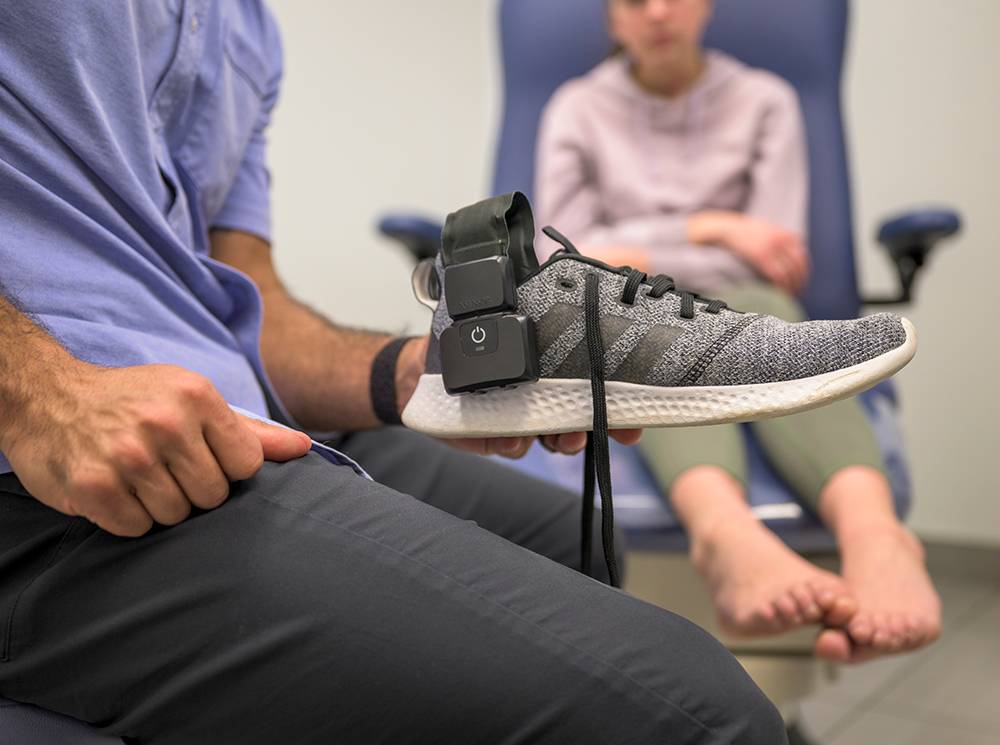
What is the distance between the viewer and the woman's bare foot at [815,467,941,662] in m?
0.65

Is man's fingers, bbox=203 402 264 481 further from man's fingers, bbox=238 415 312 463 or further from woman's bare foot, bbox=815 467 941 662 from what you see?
woman's bare foot, bbox=815 467 941 662

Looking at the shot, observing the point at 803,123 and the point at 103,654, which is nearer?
the point at 103,654

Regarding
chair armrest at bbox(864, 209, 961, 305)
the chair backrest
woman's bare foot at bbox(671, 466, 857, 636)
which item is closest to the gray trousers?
woman's bare foot at bbox(671, 466, 857, 636)

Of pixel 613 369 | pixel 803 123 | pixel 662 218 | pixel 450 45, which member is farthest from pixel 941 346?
pixel 613 369

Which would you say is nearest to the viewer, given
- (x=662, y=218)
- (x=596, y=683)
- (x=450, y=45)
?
(x=596, y=683)

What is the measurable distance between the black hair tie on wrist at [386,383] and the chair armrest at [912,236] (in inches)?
29.3

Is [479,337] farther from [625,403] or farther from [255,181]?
[255,181]

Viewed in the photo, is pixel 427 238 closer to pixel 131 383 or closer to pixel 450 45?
pixel 131 383

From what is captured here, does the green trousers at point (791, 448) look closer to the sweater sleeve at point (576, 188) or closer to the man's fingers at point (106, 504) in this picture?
the sweater sleeve at point (576, 188)

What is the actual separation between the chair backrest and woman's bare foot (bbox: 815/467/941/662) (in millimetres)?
426

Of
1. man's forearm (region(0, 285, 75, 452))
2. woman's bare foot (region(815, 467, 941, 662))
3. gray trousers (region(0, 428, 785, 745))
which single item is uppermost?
man's forearm (region(0, 285, 75, 452))

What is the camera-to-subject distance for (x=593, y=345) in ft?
1.32

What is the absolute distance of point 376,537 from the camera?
0.34 m

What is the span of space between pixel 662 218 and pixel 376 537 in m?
0.91
